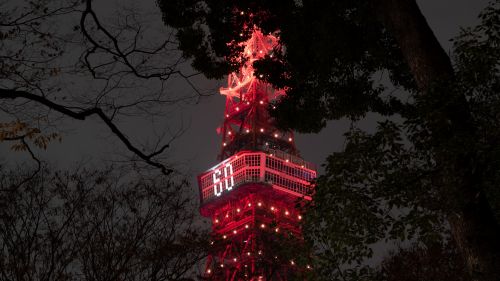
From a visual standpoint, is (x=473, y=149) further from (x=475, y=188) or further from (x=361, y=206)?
(x=361, y=206)

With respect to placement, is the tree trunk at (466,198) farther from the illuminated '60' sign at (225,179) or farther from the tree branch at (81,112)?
the illuminated '60' sign at (225,179)

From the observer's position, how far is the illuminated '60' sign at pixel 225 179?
51.5 meters

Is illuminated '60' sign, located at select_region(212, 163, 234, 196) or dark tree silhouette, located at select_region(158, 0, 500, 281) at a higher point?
illuminated '60' sign, located at select_region(212, 163, 234, 196)

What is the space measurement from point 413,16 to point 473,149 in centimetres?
302

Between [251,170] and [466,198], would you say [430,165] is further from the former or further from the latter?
[251,170]

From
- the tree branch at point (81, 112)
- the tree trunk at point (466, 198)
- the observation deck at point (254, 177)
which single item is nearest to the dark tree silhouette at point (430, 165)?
the tree trunk at point (466, 198)

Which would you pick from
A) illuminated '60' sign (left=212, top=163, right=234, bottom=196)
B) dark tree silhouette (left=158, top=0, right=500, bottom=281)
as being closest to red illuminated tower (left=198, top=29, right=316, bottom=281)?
illuminated '60' sign (left=212, top=163, right=234, bottom=196)

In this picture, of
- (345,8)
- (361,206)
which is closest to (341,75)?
(345,8)

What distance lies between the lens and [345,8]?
38.5 ft

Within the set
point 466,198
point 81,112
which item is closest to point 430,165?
point 466,198

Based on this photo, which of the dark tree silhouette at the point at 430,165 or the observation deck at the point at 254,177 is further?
the observation deck at the point at 254,177

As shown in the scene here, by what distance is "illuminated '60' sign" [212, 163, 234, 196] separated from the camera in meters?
51.5

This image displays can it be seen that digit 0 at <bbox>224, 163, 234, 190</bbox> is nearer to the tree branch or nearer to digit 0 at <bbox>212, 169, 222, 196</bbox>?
digit 0 at <bbox>212, 169, 222, 196</bbox>

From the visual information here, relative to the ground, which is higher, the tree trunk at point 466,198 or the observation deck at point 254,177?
the observation deck at point 254,177
